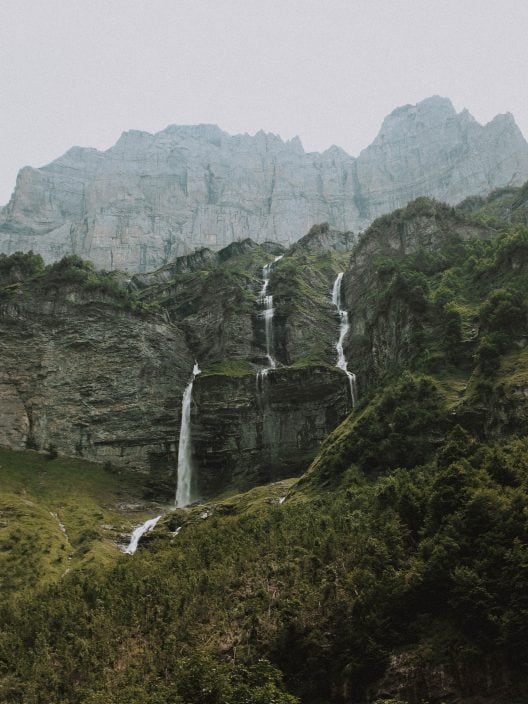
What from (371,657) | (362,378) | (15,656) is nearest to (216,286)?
(362,378)

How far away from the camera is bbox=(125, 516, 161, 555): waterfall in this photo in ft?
224

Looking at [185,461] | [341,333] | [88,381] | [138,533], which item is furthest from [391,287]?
[88,381]

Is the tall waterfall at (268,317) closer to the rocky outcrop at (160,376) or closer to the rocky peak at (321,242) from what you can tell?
the rocky outcrop at (160,376)

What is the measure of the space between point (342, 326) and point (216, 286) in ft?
→ 99.2

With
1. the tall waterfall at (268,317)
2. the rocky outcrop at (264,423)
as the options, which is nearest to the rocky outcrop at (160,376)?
the rocky outcrop at (264,423)

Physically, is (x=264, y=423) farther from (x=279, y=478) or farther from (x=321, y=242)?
(x=321, y=242)

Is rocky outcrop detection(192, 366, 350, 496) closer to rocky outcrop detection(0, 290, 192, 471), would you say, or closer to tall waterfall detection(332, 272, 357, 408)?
tall waterfall detection(332, 272, 357, 408)

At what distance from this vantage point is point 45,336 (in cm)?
10475

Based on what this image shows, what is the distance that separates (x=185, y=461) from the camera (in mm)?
93562

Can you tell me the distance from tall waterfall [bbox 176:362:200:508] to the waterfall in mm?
10797

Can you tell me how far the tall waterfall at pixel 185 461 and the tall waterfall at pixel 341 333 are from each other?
27.2 metres

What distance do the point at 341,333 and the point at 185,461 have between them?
4215 cm

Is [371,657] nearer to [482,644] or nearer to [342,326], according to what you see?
[482,644]

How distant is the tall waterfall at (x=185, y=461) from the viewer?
89.8m
